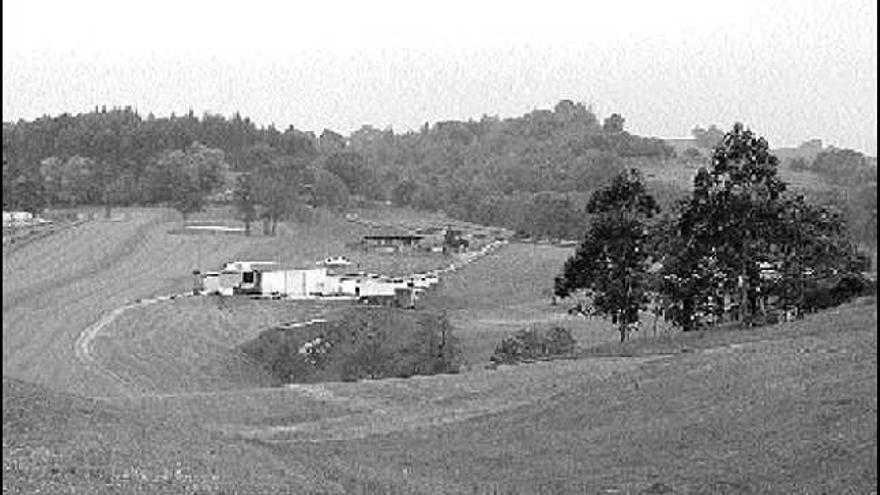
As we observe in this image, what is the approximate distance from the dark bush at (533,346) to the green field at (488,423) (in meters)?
3.86

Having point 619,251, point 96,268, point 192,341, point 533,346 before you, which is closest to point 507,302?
point 192,341

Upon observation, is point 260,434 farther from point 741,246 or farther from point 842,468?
point 741,246

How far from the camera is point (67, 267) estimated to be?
271 ft

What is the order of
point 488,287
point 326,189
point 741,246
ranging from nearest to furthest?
point 741,246
point 488,287
point 326,189

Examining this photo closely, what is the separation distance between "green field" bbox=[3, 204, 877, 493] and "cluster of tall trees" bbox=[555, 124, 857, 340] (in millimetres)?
8781

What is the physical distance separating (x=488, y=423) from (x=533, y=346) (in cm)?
2529

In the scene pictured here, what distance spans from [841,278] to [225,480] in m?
43.9

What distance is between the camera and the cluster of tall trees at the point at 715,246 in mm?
55688

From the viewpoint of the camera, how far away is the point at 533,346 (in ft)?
190

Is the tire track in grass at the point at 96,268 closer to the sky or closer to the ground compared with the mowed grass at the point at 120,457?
closer to the ground

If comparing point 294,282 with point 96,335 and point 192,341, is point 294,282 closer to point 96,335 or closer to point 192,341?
point 192,341

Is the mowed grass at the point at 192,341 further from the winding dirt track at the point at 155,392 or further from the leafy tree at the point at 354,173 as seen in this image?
the leafy tree at the point at 354,173

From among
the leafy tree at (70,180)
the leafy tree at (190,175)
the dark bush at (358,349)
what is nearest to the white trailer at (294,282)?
the dark bush at (358,349)

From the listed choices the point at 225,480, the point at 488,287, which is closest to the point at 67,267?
the point at 488,287
